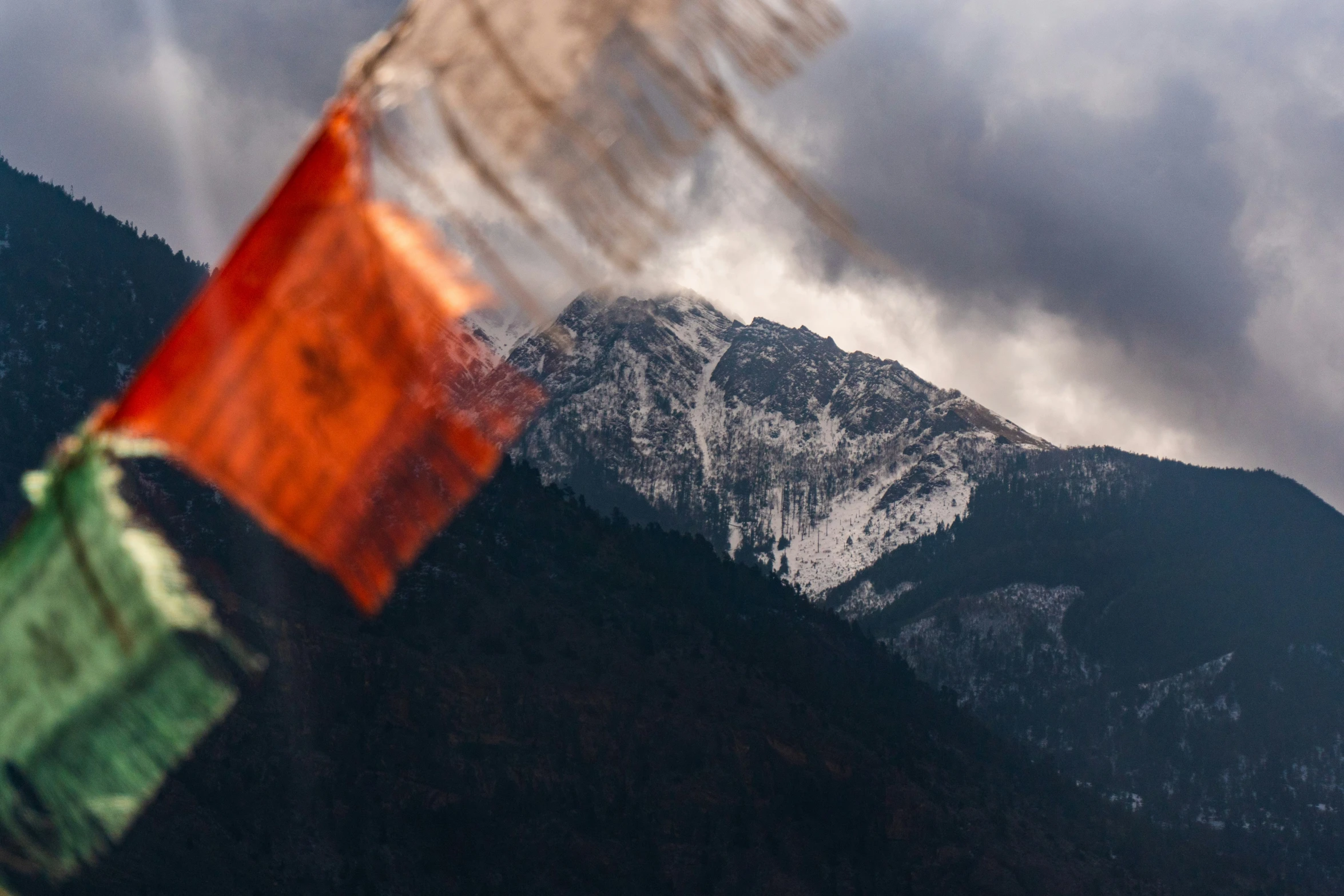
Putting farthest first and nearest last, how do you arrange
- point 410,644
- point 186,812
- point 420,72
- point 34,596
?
1. point 410,644
2. point 186,812
3. point 34,596
4. point 420,72

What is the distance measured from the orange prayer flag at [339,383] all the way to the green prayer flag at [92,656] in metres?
0.36

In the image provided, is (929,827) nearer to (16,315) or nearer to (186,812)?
(186,812)

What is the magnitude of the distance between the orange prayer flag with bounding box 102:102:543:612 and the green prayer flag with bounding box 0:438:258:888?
360mm

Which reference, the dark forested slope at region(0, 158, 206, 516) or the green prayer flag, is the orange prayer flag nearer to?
the green prayer flag

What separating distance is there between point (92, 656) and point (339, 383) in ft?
3.97

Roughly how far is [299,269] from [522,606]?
121383 millimetres

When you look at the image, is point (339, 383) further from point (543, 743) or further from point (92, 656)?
point (543, 743)

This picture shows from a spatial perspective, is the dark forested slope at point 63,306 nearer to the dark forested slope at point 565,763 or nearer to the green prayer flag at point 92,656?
the dark forested slope at point 565,763

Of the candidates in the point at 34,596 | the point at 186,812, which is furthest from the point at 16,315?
the point at 34,596

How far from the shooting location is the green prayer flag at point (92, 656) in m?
3.49

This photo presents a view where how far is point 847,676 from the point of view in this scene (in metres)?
141

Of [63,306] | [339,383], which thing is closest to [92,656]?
[339,383]

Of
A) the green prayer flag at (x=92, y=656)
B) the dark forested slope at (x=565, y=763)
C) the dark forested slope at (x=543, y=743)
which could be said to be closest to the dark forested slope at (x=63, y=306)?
the dark forested slope at (x=543, y=743)

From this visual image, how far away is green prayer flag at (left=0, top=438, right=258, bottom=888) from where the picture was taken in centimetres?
349
